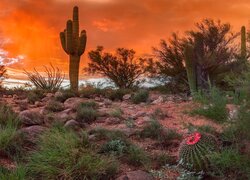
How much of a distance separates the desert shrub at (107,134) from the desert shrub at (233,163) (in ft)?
7.74

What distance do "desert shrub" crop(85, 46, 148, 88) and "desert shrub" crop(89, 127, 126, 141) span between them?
51.7 feet

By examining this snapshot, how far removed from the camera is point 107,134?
9469mm

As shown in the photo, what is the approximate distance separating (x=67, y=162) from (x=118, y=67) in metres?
19.4

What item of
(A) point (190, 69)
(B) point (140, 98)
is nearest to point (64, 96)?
(B) point (140, 98)

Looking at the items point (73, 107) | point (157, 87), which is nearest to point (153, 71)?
point (157, 87)

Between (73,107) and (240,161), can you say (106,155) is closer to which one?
(240,161)

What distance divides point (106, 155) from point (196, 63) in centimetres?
1201

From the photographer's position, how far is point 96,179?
24.3 feet

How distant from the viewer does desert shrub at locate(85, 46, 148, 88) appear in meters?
26.1

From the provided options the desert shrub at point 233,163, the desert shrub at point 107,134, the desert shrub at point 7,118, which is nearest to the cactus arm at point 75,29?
the desert shrub at point 7,118

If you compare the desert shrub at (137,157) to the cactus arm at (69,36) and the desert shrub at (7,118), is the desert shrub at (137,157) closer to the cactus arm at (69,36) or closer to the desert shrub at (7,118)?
the desert shrub at (7,118)

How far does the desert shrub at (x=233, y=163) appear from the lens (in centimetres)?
705

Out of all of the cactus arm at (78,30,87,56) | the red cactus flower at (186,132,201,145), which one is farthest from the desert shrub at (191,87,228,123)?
the cactus arm at (78,30,87,56)

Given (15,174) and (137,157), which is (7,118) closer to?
(15,174)
